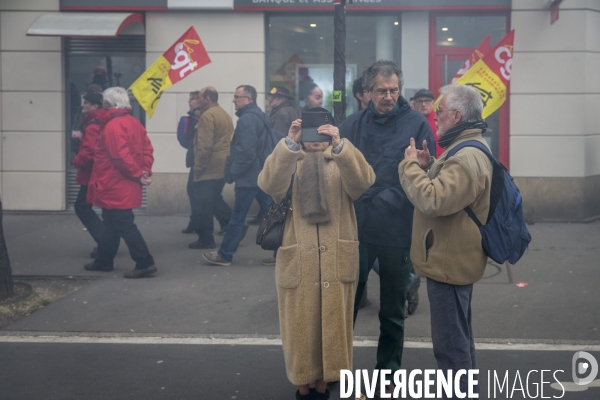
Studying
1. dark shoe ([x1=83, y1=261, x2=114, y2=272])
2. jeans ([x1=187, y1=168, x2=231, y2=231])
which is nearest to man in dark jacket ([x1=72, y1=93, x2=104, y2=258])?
dark shoe ([x1=83, y1=261, x2=114, y2=272])

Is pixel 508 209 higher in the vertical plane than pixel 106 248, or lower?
higher

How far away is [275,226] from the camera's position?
4391 millimetres

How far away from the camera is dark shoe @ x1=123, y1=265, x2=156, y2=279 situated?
812 centimetres

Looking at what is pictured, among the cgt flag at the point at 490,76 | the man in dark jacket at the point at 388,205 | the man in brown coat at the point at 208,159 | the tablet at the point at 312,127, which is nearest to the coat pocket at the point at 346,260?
the man in dark jacket at the point at 388,205

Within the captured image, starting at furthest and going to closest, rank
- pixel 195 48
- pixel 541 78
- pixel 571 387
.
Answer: pixel 541 78, pixel 195 48, pixel 571 387

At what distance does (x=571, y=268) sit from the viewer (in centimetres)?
840

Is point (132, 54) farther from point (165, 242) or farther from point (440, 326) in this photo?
point (440, 326)

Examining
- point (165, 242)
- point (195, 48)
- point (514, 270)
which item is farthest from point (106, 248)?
point (514, 270)

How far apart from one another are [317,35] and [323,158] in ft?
26.4

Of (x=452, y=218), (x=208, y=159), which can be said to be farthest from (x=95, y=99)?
(x=452, y=218)

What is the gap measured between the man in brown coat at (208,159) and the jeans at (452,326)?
19.2 feet

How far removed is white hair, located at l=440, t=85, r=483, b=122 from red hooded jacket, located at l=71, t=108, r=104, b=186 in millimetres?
5111

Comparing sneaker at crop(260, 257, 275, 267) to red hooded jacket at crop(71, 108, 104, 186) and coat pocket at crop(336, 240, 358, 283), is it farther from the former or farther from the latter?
coat pocket at crop(336, 240, 358, 283)

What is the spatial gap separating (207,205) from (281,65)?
11.2ft
